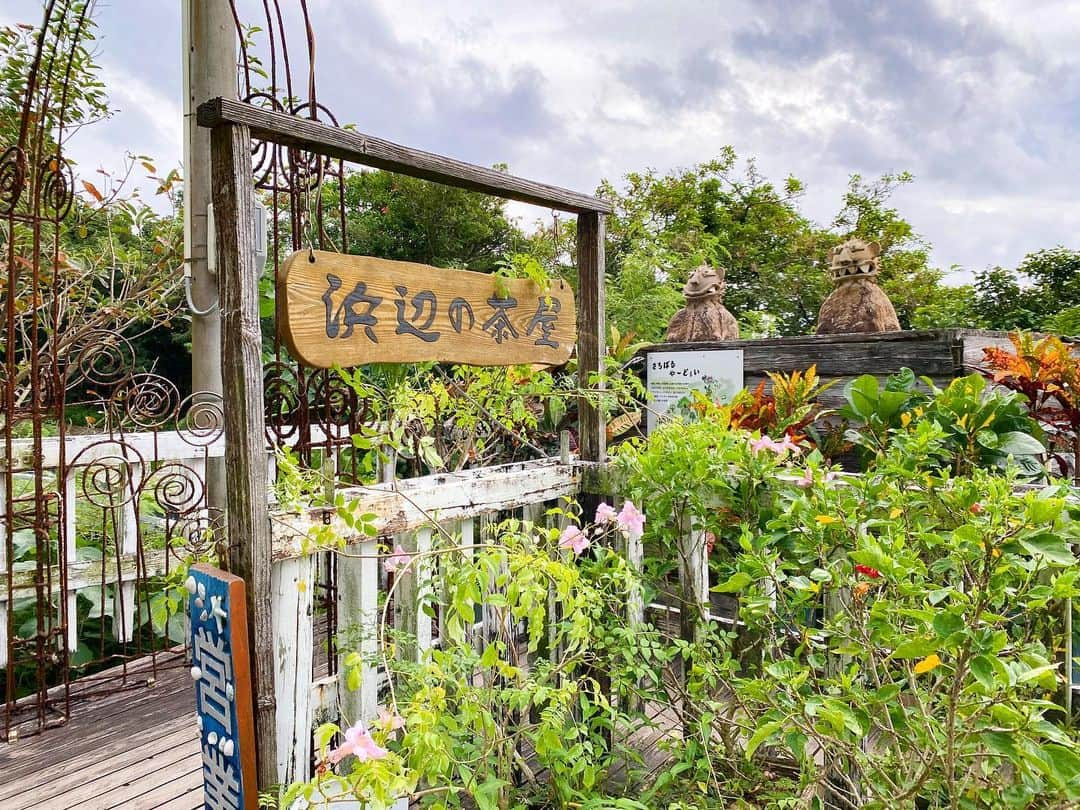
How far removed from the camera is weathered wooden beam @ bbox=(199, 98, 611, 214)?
106 centimetres

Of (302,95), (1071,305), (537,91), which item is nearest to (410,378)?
(302,95)

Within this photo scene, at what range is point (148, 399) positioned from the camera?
2.41m

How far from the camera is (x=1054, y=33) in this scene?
6.86 meters

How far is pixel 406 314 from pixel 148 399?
1.57 meters

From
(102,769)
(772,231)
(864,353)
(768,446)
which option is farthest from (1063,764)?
(772,231)

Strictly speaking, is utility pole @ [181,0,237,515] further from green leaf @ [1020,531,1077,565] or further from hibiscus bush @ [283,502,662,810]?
green leaf @ [1020,531,1077,565]

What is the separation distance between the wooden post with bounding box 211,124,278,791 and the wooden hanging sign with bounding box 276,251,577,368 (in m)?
0.07

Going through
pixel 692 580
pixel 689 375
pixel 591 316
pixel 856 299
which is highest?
pixel 856 299

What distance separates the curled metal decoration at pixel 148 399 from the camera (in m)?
2.28

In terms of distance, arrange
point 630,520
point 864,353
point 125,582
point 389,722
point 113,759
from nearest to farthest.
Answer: point 389,722 → point 630,520 → point 113,759 → point 125,582 → point 864,353

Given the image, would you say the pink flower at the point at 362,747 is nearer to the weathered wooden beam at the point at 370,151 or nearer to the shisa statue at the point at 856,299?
the weathered wooden beam at the point at 370,151

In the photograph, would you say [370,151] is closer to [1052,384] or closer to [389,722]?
[389,722]

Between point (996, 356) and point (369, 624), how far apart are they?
2.33 metres

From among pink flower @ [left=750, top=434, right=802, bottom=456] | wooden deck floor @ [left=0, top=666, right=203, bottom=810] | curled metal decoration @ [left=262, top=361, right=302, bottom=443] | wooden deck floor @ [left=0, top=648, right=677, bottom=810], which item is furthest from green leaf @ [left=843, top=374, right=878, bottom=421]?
wooden deck floor @ [left=0, top=666, right=203, bottom=810]
